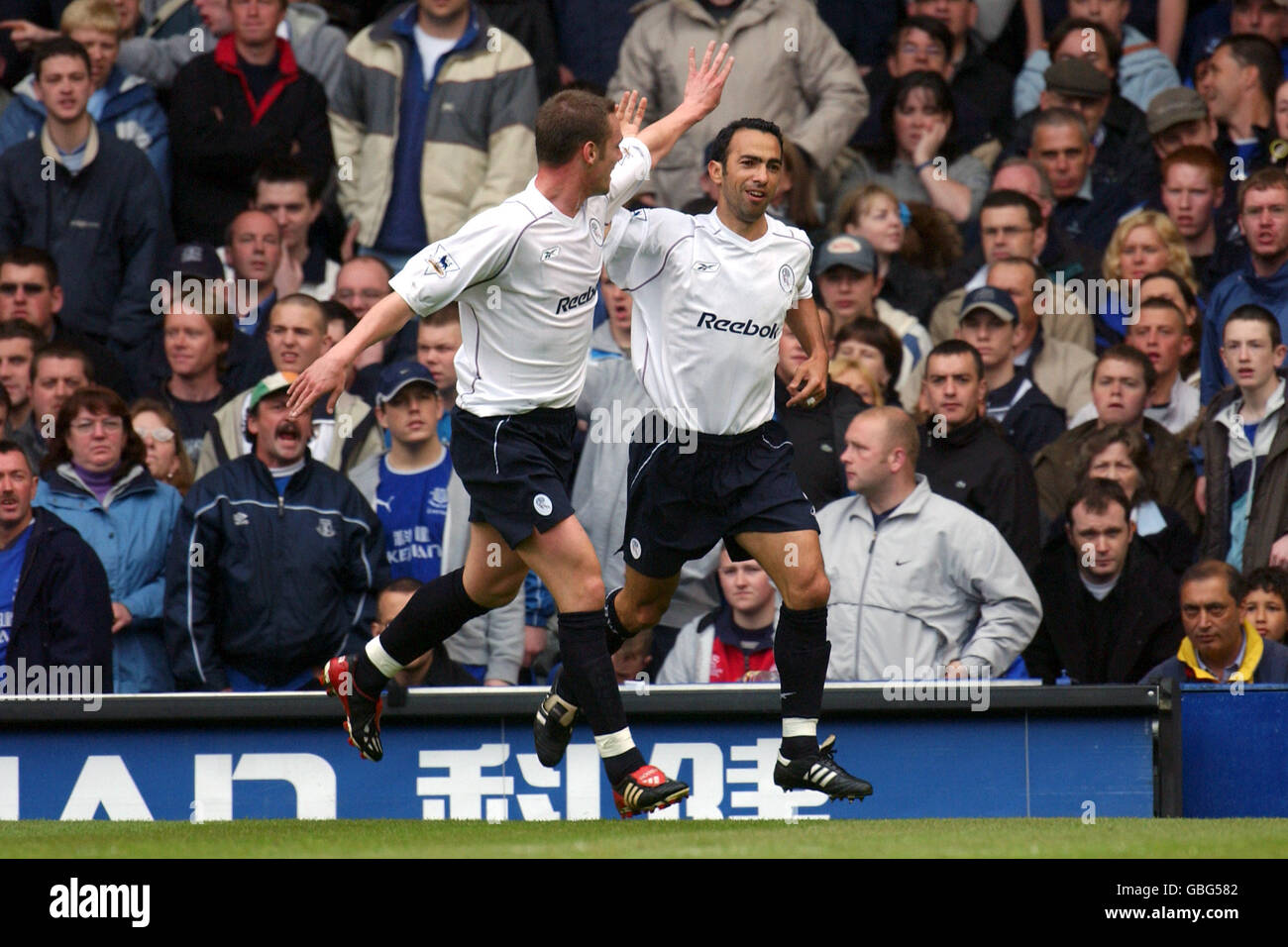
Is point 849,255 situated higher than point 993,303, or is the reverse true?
point 849,255

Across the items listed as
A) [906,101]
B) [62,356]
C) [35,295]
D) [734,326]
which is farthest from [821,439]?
[35,295]

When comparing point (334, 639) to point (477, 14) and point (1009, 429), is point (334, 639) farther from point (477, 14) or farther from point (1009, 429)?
point (477, 14)

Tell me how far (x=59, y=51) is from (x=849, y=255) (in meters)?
5.08

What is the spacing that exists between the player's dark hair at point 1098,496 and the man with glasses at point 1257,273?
1547mm

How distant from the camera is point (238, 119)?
13094mm

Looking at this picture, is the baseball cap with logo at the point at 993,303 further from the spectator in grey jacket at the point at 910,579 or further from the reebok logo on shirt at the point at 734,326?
the reebok logo on shirt at the point at 734,326

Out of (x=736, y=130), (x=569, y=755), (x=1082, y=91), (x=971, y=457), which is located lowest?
(x=569, y=755)

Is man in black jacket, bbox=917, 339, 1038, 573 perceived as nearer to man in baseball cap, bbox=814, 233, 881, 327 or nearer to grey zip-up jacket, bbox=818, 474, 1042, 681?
grey zip-up jacket, bbox=818, 474, 1042, 681

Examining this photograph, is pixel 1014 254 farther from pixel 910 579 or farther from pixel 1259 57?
pixel 910 579

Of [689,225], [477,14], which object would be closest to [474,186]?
[477,14]

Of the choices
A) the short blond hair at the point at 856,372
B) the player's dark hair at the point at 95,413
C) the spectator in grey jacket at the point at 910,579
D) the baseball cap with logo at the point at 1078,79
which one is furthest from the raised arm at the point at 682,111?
the baseball cap with logo at the point at 1078,79

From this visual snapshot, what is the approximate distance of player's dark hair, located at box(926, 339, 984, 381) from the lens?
1046 cm

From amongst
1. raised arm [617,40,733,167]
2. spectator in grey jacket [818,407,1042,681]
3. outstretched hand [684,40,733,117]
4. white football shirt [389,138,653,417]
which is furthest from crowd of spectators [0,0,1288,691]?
outstretched hand [684,40,733,117]

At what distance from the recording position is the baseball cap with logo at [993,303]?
11266 mm
